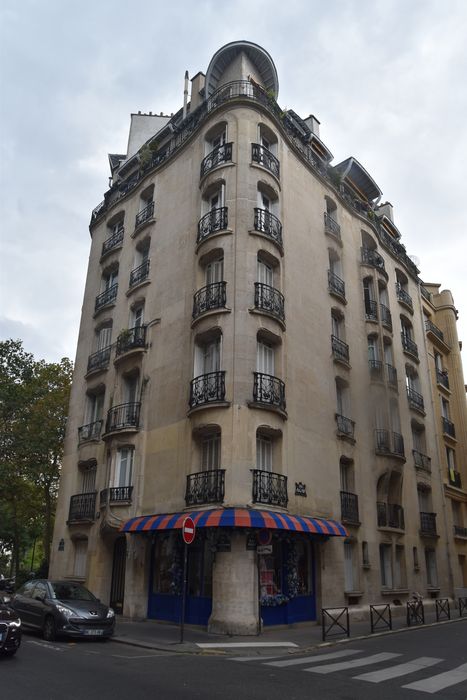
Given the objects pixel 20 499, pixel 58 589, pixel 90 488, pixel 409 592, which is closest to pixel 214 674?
pixel 58 589

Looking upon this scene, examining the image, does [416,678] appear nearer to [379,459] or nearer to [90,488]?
[379,459]

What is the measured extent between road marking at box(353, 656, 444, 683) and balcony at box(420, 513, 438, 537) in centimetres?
1453

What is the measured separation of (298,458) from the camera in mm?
18219

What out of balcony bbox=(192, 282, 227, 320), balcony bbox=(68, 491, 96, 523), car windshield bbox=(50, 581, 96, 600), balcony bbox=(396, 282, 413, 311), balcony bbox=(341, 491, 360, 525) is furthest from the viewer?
balcony bbox=(396, 282, 413, 311)

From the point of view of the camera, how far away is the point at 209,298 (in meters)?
18.9

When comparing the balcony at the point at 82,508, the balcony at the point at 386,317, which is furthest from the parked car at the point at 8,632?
the balcony at the point at 386,317

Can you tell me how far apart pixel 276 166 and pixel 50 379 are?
1853 cm

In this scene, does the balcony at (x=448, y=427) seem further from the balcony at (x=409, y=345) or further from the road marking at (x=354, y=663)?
the road marking at (x=354, y=663)

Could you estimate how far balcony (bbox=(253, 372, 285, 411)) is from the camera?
56.2ft

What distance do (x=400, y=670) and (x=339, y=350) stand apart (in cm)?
1425

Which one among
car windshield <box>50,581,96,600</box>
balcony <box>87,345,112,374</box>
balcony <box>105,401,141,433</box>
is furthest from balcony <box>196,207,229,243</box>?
car windshield <box>50,581,96,600</box>

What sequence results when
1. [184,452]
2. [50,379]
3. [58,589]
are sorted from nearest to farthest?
[58,589] < [184,452] < [50,379]

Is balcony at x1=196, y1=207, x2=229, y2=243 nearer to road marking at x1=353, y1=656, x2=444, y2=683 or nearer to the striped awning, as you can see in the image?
the striped awning

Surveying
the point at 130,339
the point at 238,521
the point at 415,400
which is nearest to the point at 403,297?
the point at 415,400
